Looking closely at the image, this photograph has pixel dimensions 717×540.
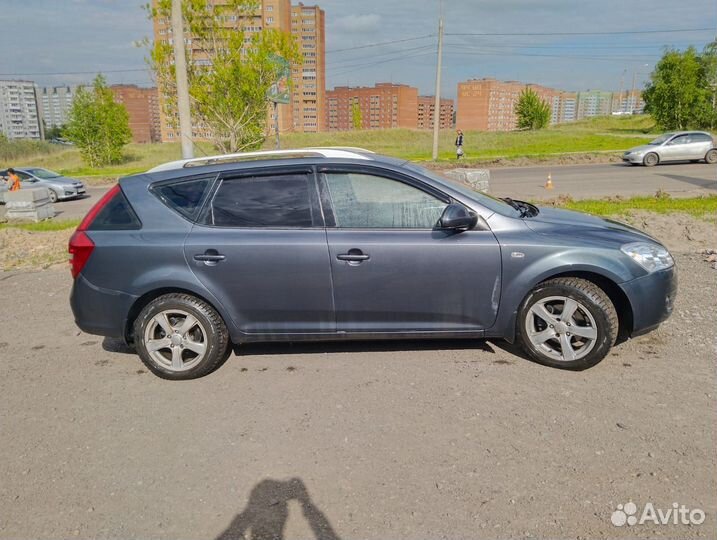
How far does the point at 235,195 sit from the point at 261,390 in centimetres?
152

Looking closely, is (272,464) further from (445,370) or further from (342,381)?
(445,370)

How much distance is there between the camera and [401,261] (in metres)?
3.82

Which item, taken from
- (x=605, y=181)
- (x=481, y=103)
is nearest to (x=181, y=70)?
(x=605, y=181)

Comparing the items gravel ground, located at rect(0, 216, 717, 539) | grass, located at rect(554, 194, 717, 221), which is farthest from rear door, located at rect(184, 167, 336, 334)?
grass, located at rect(554, 194, 717, 221)

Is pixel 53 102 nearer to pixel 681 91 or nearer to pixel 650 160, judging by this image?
pixel 681 91

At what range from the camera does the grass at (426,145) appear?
33.7m

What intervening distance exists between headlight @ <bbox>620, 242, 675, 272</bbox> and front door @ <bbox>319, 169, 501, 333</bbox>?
104 cm

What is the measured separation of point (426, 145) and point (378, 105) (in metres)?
96.4

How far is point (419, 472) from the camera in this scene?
281cm

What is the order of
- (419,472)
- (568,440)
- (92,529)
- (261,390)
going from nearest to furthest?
1. (92,529)
2. (419,472)
3. (568,440)
4. (261,390)

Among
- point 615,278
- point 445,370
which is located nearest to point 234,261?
point 445,370

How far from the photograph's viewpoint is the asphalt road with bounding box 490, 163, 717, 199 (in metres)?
14.9

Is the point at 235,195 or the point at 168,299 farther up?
the point at 235,195

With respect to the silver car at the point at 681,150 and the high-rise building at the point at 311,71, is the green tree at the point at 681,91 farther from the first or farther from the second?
the high-rise building at the point at 311,71
